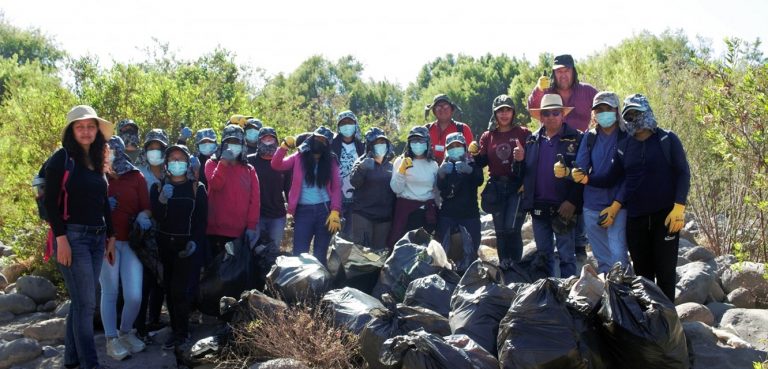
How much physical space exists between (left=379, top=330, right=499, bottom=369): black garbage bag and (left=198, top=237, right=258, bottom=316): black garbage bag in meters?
2.27

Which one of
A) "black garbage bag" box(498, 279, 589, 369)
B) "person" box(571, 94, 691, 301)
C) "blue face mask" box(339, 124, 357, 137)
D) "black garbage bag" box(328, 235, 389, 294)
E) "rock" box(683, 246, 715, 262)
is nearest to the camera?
"black garbage bag" box(498, 279, 589, 369)

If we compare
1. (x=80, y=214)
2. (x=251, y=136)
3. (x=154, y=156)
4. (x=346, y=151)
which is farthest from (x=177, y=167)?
(x=346, y=151)

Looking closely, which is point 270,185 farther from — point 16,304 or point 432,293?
point 16,304

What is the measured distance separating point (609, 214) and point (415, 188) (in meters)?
1.89

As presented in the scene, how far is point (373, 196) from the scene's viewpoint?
A: 6.74 m

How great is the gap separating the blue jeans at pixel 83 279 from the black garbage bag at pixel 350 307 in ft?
5.08

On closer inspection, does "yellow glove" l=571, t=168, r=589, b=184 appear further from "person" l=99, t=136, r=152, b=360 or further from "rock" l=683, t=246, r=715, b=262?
"person" l=99, t=136, r=152, b=360

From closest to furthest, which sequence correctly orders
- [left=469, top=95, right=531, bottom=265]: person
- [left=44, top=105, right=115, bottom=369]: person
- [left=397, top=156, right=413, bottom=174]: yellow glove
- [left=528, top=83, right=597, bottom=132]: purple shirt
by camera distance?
[left=44, top=105, right=115, bottom=369]: person, [left=469, top=95, right=531, bottom=265]: person, [left=528, top=83, right=597, bottom=132]: purple shirt, [left=397, top=156, right=413, bottom=174]: yellow glove

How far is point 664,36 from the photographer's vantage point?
25.9m

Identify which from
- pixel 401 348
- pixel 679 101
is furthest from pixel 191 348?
pixel 679 101

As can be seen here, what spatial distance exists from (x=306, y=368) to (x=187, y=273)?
1710 mm

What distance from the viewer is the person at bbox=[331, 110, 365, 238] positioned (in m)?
7.10

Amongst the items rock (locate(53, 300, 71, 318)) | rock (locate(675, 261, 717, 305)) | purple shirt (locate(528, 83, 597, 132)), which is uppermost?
purple shirt (locate(528, 83, 597, 132))

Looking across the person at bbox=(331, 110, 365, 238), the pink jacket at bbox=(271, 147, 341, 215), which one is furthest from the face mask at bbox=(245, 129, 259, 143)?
the person at bbox=(331, 110, 365, 238)
